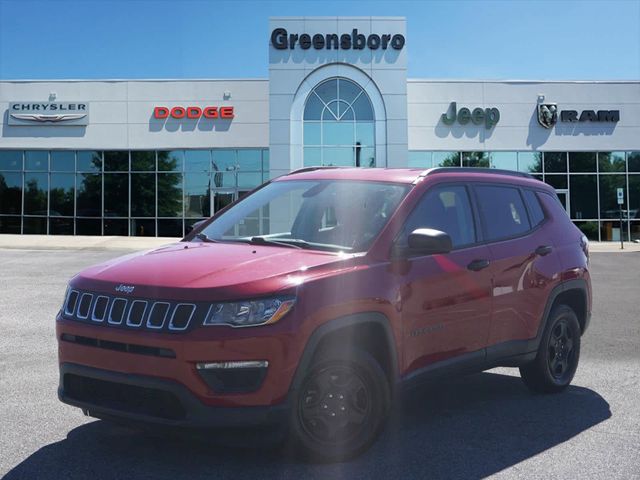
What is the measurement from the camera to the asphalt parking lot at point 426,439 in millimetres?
3945

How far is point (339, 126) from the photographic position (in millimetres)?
29562

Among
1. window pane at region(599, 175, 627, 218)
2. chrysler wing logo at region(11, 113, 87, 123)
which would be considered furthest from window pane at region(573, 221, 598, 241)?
chrysler wing logo at region(11, 113, 87, 123)

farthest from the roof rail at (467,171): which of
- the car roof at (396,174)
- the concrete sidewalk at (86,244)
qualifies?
the concrete sidewalk at (86,244)

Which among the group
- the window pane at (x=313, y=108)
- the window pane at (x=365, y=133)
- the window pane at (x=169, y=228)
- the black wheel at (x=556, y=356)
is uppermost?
the window pane at (x=313, y=108)

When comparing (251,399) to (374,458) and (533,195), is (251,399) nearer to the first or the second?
(374,458)

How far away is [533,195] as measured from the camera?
606cm

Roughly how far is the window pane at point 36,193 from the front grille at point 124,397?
101 feet

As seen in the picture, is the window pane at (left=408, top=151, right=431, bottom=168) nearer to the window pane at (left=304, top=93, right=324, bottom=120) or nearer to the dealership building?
the dealership building

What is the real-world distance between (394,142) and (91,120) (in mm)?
14094

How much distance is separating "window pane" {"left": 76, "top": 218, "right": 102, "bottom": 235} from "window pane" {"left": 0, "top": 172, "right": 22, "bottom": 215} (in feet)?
9.33

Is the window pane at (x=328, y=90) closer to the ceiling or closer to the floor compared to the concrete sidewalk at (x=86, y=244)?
closer to the ceiling

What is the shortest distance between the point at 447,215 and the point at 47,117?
102ft

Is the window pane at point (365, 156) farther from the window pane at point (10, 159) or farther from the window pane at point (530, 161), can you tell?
the window pane at point (10, 159)

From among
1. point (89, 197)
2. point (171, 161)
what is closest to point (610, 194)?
point (171, 161)
